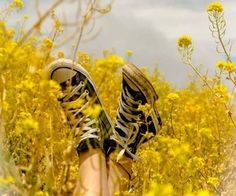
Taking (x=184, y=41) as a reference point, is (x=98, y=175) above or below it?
below

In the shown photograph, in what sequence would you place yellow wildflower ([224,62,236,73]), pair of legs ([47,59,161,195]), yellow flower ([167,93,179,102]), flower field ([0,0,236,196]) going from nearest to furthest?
flower field ([0,0,236,196]) → pair of legs ([47,59,161,195]) → yellow wildflower ([224,62,236,73]) → yellow flower ([167,93,179,102])

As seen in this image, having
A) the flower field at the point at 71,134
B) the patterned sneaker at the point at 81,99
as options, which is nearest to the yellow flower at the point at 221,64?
the flower field at the point at 71,134

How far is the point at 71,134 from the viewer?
1312 millimetres

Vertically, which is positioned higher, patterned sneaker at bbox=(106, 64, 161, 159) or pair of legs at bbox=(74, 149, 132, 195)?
patterned sneaker at bbox=(106, 64, 161, 159)

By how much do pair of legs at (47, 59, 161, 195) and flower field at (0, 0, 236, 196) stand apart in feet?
0.22

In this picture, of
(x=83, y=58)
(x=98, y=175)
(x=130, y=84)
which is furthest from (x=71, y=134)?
(x=83, y=58)

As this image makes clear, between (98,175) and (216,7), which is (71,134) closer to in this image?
(98,175)

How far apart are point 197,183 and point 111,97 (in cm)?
111

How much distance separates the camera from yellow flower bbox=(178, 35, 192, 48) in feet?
9.24

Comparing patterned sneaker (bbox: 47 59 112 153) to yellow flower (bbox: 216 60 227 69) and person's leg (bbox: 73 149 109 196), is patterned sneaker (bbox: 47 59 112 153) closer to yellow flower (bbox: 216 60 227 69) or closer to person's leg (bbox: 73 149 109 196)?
person's leg (bbox: 73 149 109 196)

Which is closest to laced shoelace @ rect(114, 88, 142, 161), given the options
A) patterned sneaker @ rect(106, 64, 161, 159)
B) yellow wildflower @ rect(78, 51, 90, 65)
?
patterned sneaker @ rect(106, 64, 161, 159)

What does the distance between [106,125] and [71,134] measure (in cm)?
122

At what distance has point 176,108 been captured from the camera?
11.2 feet

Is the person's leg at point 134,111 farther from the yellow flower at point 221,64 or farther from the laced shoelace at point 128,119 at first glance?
the yellow flower at point 221,64
